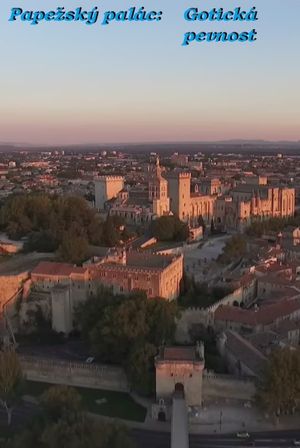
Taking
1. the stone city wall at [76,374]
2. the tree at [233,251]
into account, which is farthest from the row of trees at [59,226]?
the stone city wall at [76,374]

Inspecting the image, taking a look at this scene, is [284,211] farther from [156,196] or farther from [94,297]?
[94,297]

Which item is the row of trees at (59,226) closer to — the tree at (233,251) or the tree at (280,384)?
the tree at (233,251)

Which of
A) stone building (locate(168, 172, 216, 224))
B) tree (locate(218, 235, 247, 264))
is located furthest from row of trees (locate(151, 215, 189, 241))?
stone building (locate(168, 172, 216, 224))

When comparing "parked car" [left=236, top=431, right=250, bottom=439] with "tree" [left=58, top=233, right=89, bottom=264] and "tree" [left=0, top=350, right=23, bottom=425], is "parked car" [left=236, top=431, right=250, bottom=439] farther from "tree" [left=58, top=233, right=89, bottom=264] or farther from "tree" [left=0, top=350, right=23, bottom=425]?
"tree" [left=58, top=233, right=89, bottom=264]

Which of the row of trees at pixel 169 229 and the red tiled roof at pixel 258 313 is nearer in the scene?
the red tiled roof at pixel 258 313

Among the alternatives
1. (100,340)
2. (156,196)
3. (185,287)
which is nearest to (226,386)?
(100,340)

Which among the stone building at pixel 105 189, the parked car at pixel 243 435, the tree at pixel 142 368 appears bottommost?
the parked car at pixel 243 435

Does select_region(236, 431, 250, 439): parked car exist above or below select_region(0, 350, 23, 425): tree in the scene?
below
